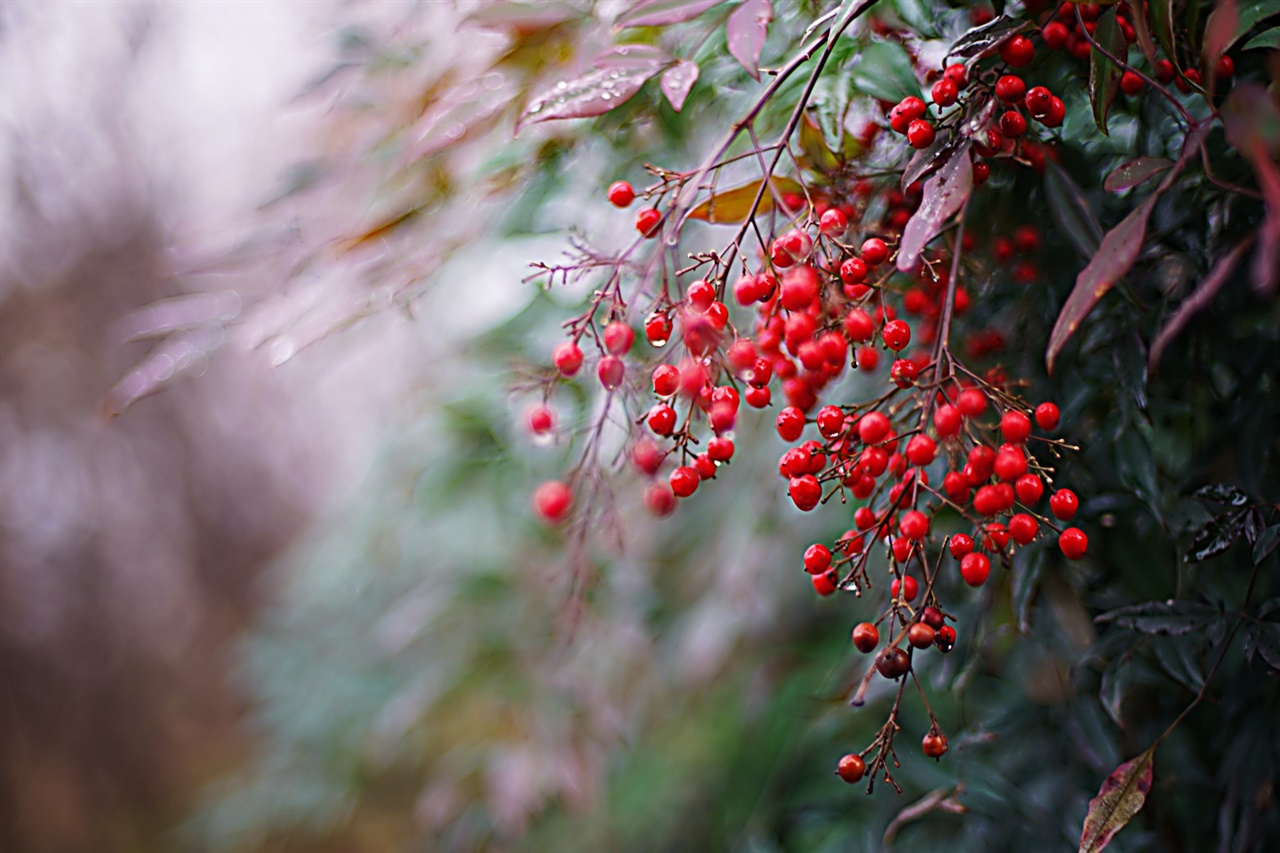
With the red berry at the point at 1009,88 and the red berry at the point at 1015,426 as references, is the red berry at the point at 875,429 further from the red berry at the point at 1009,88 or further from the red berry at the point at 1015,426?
the red berry at the point at 1009,88

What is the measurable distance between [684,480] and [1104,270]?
8.2 inches

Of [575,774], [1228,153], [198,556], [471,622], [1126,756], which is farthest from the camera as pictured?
[198,556]

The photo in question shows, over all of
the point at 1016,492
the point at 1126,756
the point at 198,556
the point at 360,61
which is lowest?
the point at 198,556

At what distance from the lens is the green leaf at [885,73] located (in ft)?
1.46

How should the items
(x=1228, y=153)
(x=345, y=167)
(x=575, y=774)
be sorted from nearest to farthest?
(x=1228, y=153) < (x=345, y=167) < (x=575, y=774)

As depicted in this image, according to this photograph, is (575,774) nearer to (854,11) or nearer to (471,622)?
(471,622)

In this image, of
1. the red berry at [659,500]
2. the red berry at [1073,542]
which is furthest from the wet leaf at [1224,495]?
the red berry at [659,500]

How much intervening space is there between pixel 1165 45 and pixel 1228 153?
0.17 m

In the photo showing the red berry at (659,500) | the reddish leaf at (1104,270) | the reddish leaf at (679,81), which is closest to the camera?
the reddish leaf at (1104,270)

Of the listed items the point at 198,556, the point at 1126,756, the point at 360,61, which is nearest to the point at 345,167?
the point at 360,61

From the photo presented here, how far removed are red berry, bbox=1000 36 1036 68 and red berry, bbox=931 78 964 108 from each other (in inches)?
1.1

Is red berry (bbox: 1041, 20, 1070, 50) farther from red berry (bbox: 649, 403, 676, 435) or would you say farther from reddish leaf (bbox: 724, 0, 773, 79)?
red berry (bbox: 649, 403, 676, 435)

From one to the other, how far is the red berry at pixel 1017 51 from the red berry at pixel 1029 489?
200 millimetres

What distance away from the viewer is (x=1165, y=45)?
0.34 m
